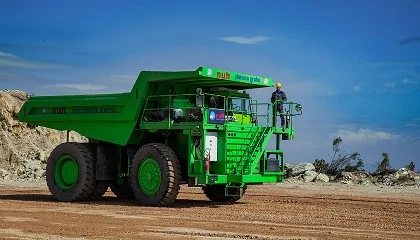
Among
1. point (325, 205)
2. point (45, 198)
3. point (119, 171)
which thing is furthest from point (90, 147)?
point (325, 205)

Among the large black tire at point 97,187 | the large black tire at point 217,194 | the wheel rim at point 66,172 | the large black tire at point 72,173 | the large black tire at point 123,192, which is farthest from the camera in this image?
the large black tire at point 123,192

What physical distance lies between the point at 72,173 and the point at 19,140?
1900cm

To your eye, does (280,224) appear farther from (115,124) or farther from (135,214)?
(115,124)

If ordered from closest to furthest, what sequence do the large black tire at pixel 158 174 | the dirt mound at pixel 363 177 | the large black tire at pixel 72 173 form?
the large black tire at pixel 158 174 < the large black tire at pixel 72 173 < the dirt mound at pixel 363 177

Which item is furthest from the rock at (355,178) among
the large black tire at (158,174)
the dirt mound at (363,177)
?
the large black tire at (158,174)

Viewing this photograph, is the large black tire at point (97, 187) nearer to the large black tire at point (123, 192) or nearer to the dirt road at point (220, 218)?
the dirt road at point (220, 218)

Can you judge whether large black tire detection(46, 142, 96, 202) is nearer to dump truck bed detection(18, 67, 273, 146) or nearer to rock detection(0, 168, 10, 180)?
dump truck bed detection(18, 67, 273, 146)

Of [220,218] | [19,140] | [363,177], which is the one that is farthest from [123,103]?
[19,140]

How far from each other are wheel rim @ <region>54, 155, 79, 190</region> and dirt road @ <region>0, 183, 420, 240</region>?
743mm

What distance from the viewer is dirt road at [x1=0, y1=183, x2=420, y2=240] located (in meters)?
11.6

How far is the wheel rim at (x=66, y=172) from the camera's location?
19.3 m

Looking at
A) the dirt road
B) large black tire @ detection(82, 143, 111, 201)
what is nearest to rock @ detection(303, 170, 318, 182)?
the dirt road

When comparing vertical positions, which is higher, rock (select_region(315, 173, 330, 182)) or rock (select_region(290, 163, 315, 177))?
rock (select_region(290, 163, 315, 177))

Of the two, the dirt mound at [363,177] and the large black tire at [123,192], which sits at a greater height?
the dirt mound at [363,177]
